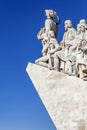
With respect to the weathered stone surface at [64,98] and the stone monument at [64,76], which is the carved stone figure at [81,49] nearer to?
the stone monument at [64,76]

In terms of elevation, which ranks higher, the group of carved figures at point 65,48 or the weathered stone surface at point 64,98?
the group of carved figures at point 65,48

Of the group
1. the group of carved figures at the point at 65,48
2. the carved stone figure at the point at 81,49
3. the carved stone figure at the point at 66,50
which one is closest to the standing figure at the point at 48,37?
the group of carved figures at the point at 65,48

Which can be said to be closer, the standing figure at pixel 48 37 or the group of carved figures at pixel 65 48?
the group of carved figures at pixel 65 48

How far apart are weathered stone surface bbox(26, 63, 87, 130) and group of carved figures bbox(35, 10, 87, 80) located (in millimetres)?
276

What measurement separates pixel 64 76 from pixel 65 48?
3.93 ft

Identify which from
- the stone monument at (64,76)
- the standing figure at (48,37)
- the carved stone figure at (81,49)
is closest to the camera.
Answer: the stone monument at (64,76)

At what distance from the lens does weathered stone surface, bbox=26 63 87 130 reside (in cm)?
1077

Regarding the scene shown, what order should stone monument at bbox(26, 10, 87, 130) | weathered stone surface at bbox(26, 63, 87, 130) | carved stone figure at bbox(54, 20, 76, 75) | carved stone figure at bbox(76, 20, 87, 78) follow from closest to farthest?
weathered stone surface at bbox(26, 63, 87, 130), stone monument at bbox(26, 10, 87, 130), carved stone figure at bbox(76, 20, 87, 78), carved stone figure at bbox(54, 20, 76, 75)

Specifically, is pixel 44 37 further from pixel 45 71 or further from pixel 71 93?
pixel 71 93

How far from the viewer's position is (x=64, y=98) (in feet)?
36.9

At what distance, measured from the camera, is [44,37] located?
1310 cm

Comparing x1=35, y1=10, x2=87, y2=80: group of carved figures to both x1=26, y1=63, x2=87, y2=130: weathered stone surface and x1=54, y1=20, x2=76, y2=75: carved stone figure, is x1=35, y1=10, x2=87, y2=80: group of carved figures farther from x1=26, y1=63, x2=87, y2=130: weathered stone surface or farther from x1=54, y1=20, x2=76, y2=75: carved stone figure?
x1=26, y1=63, x2=87, y2=130: weathered stone surface

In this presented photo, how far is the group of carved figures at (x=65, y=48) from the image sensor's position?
450 inches

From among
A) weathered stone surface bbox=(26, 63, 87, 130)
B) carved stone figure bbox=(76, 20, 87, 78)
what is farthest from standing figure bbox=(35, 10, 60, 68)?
carved stone figure bbox=(76, 20, 87, 78)
